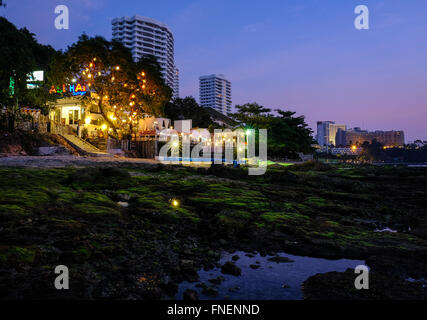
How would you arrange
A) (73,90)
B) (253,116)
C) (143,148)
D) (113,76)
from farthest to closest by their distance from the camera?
(253,116) < (73,90) < (143,148) < (113,76)

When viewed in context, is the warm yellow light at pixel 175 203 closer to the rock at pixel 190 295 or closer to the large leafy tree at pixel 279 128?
the rock at pixel 190 295

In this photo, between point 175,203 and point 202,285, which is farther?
point 175,203

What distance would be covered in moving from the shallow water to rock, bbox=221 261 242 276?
2.7 inches

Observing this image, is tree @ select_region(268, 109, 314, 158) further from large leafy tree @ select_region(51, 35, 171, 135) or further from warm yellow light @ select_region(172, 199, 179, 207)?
warm yellow light @ select_region(172, 199, 179, 207)

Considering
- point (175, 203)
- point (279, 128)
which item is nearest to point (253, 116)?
point (279, 128)

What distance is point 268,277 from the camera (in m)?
4.10

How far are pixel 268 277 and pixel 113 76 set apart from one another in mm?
31209

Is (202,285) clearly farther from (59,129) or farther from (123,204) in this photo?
(59,129)

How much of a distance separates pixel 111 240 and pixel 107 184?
5907 millimetres

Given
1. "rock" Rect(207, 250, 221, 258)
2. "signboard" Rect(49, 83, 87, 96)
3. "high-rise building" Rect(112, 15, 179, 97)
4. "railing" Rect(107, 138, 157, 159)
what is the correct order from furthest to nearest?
"high-rise building" Rect(112, 15, 179, 97)
"signboard" Rect(49, 83, 87, 96)
"railing" Rect(107, 138, 157, 159)
"rock" Rect(207, 250, 221, 258)

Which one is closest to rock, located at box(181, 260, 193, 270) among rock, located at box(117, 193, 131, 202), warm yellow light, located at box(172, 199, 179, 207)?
warm yellow light, located at box(172, 199, 179, 207)

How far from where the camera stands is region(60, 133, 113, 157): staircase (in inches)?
1004
